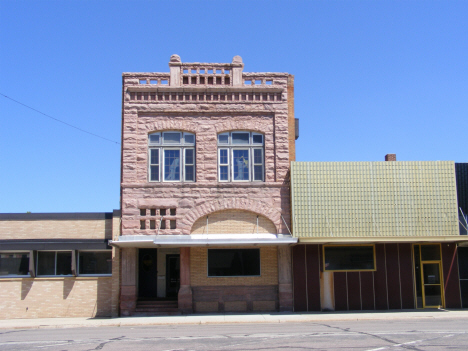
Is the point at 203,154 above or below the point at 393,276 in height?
above

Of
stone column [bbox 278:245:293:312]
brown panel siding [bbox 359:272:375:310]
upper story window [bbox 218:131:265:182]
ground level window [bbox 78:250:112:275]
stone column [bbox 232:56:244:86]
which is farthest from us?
stone column [bbox 232:56:244:86]

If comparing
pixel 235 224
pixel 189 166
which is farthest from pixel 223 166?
pixel 235 224

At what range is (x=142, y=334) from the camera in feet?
47.9

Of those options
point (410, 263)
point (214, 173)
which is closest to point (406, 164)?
point (410, 263)

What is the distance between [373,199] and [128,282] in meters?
10.0

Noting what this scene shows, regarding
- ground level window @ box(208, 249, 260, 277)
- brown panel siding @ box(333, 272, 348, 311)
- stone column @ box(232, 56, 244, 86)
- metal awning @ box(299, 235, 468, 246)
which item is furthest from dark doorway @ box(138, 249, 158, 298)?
stone column @ box(232, 56, 244, 86)

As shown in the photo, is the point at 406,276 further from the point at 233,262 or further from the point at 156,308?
the point at 156,308

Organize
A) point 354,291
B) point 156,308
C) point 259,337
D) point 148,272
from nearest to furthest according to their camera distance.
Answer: point 259,337 < point 156,308 < point 354,291 < point 148,272

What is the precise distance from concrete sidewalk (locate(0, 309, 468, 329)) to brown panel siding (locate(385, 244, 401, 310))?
72 cm

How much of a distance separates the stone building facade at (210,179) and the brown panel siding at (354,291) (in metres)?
2.39

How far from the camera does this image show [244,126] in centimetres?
2106

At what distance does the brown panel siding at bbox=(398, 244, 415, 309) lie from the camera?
20.2 m

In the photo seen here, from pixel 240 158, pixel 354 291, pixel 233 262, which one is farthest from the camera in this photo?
pixel 240 158

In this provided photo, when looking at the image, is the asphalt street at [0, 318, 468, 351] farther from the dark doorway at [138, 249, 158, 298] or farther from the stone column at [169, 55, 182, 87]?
the stone column at [169, 55, 182, 87]
